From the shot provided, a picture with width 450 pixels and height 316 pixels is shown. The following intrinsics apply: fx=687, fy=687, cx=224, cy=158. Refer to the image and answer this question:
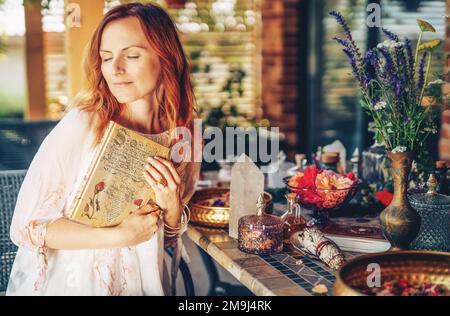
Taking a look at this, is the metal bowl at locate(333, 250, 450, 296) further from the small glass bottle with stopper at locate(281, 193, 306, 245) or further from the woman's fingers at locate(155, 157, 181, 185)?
the woman's fingers at locate(155, 157, 181, 185)

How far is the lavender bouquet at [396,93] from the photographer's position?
1993mm

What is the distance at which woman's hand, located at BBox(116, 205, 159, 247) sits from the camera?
1.97 meters

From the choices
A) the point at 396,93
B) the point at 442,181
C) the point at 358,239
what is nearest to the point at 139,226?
the point at 358,239

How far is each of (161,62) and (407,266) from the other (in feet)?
3.12

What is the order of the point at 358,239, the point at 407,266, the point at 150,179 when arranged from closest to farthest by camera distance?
the point at 407,266, the point at 150,179, the point at 358,239

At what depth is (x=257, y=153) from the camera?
4.21 metres

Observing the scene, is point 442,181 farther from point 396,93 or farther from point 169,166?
point 169,166

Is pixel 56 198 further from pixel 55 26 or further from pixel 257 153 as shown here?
pixel 55 26

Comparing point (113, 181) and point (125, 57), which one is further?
point (125, 57)

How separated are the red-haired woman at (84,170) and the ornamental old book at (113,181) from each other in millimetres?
32

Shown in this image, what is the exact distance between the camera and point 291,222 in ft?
7.63
